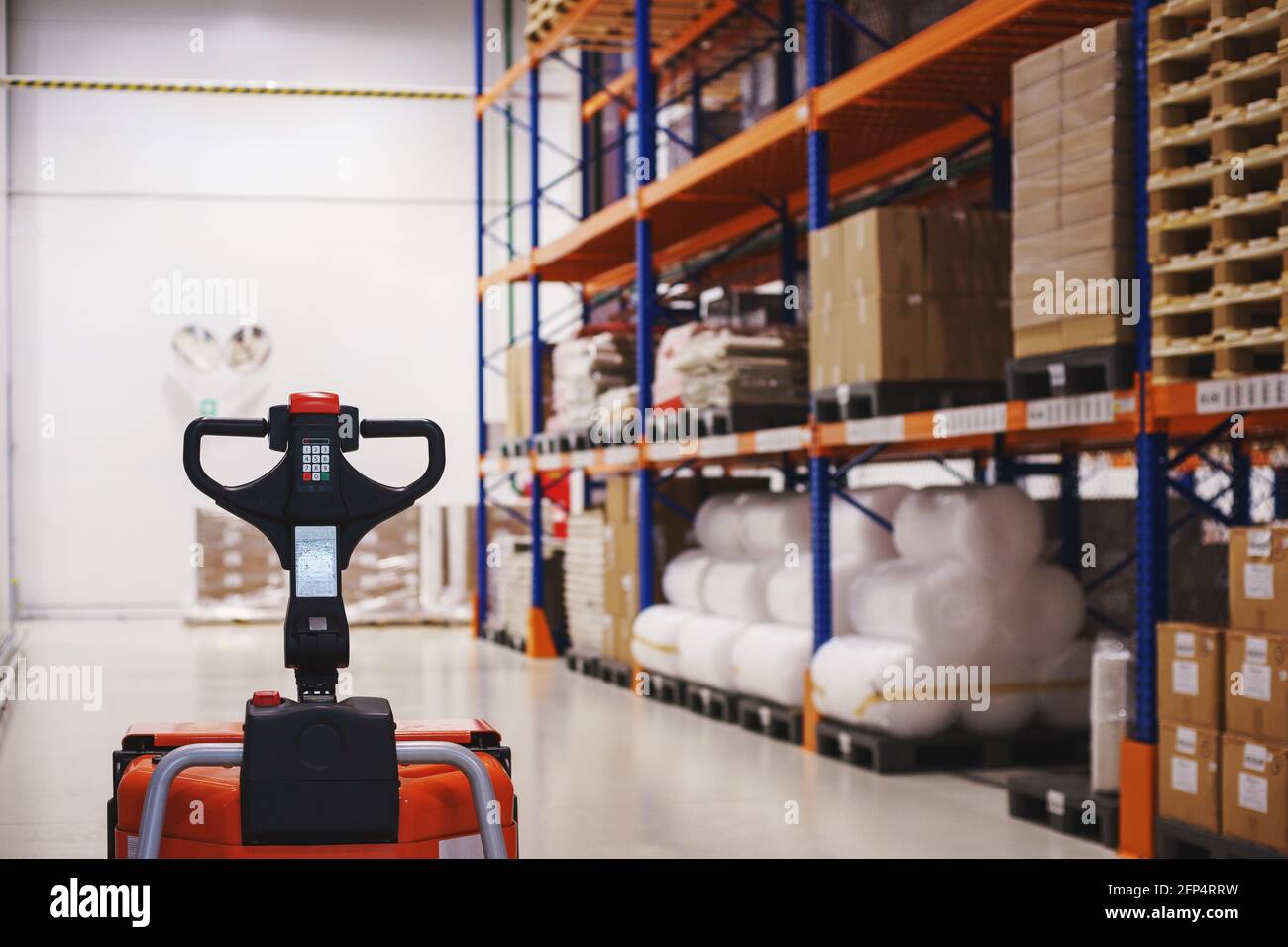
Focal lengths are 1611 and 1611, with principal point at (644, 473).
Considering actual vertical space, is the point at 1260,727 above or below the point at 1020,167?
below

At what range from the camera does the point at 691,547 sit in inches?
444

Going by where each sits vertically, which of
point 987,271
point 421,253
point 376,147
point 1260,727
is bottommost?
point 1260,727

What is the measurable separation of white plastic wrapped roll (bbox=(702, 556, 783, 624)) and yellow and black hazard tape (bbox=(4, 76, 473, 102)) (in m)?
10.8

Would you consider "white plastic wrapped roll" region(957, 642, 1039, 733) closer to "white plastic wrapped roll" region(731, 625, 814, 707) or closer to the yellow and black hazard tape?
"white plastic wrapped roll" region(731, 625, 814, 707)

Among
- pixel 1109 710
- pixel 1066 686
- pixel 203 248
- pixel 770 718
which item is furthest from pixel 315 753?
pixel 203 248

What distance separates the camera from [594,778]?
7.41 m

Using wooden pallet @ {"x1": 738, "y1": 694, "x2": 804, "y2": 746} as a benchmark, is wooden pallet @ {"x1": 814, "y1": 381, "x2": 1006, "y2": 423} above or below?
above

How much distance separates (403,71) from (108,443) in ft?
17.9

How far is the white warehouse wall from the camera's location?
18.0 m

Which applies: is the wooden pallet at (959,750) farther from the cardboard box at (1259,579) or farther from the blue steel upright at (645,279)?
the blue steel upright at (645,279)

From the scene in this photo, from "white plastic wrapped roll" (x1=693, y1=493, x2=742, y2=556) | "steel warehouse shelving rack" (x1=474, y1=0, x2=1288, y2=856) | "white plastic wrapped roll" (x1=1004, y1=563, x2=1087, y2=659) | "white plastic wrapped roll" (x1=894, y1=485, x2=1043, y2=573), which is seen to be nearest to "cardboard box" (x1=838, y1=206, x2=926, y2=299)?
"steel warehouse shelving rack" (x1=474, y1=0, x2=1288, y2=856)
